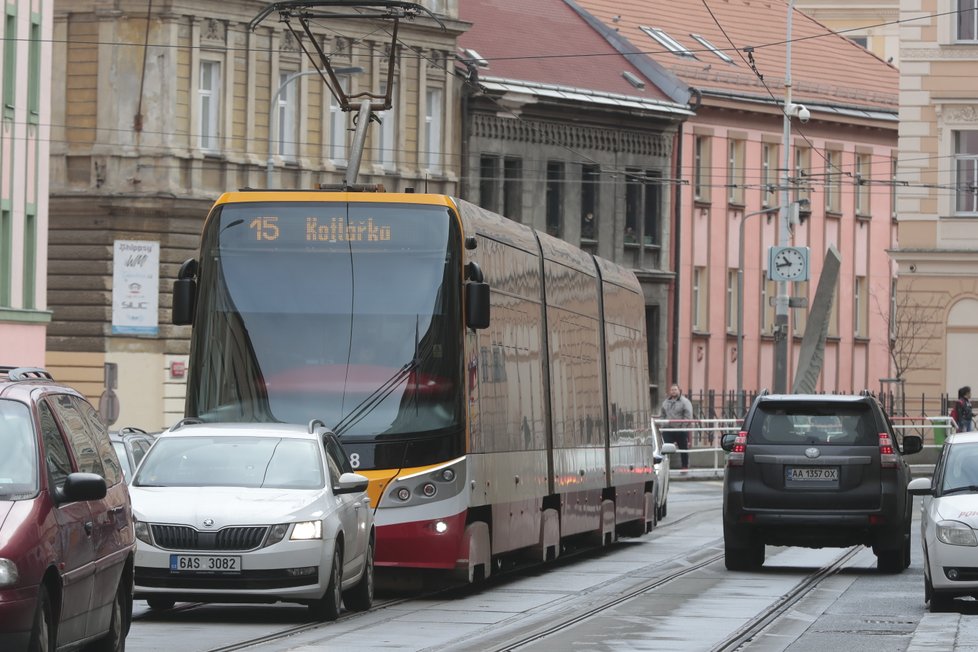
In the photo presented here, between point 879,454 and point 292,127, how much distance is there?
36616 millimetres

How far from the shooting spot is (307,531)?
58.6ft

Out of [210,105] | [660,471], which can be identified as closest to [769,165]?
[210,105]

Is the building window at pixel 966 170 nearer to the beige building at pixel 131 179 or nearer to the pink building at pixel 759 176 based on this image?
the pink building at pixel 759 176

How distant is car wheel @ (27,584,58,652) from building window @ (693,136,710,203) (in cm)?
6154

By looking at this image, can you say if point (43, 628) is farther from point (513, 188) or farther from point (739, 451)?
point (513, 188)

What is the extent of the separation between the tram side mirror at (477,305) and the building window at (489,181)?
45168 millimetres

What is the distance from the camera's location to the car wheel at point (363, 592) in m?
19.3

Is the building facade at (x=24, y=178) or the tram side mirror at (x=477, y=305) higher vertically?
the building facade at (x=24, y=178)

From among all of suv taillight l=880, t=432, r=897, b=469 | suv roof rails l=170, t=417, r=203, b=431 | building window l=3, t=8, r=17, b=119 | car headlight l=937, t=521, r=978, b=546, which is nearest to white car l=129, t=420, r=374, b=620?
suv roof rails l=170, t=417, r=203, b=431

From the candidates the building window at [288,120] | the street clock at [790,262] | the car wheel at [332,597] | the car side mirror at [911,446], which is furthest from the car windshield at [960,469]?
the building window at [288,120]

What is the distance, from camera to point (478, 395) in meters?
21.1

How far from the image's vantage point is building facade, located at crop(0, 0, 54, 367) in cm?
5019

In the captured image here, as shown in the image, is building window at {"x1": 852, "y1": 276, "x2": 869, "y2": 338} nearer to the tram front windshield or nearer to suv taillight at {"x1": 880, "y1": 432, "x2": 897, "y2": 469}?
suv taillight at {"x1": 880, "y1": 432, "x2": 897, "y2": 469}

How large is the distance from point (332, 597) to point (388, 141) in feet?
147
